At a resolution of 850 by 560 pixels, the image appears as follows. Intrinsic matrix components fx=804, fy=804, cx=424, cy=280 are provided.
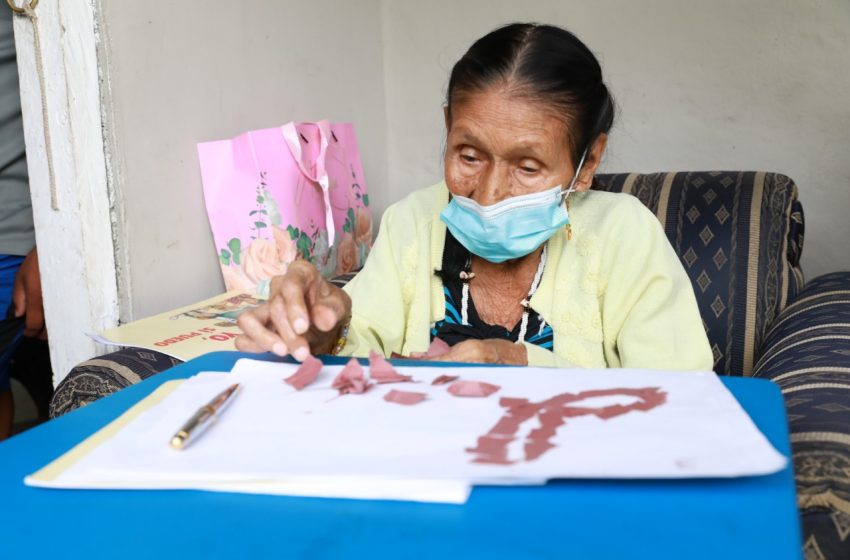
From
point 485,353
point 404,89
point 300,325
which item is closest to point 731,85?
point 404,89

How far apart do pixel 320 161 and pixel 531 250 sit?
865mm

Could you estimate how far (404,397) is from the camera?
707 millimetres

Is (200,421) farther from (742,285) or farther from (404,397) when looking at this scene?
(742,285)

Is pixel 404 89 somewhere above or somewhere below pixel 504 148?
Answer: above

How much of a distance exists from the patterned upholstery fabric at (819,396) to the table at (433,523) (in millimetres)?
333

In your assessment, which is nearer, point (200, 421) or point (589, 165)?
point (200, 421)

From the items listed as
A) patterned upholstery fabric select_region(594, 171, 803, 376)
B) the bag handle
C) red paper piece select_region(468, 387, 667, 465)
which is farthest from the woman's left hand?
the bag handle

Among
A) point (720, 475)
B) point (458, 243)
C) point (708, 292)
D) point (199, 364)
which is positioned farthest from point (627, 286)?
point (720, 475)

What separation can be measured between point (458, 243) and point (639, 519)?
3.45 feet

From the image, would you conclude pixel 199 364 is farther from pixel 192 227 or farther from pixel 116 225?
pixel 192 227

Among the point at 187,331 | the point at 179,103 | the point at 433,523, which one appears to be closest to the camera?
the point at 433,523

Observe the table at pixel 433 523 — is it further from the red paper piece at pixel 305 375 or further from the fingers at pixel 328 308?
the fingers at pixel 328 308

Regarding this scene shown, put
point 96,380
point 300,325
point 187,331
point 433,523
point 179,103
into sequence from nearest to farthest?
1. point 433,523
2. point 300,325
3. point 96,380
4. point 187,331
5. point 179,103

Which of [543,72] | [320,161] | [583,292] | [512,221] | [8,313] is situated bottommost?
[8,313]
